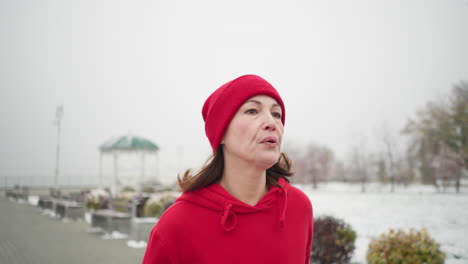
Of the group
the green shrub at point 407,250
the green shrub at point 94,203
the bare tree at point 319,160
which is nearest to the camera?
the green shrub at point 407,250

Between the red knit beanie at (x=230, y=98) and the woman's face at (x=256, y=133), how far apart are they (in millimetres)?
30

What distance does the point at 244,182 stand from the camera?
1709mm

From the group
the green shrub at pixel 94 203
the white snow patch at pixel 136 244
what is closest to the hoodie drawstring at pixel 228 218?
the white snow patch at pixel 136 244

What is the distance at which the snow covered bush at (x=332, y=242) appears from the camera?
23.8ft

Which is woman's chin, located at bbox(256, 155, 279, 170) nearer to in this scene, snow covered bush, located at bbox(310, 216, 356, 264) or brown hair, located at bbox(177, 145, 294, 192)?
brown hair, located at bbox(177, 145, 294, 192)

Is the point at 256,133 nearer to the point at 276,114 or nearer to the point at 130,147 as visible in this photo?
the point at 276,114

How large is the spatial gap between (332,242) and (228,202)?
6.35 meters

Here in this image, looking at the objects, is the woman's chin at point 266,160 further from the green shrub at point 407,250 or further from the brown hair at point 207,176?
the green shrub at point 407,250

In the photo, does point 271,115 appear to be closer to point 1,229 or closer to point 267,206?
point 267,206

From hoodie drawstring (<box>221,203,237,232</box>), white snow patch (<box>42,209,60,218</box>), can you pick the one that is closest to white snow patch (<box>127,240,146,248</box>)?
white snow patch (<box>42,209,60,218</box>)

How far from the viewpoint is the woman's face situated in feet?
5.16

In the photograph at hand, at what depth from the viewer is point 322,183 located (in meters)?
56.7

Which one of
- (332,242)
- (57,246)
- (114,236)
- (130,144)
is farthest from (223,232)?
(130,144)

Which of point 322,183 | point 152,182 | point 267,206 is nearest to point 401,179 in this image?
point 152,182
